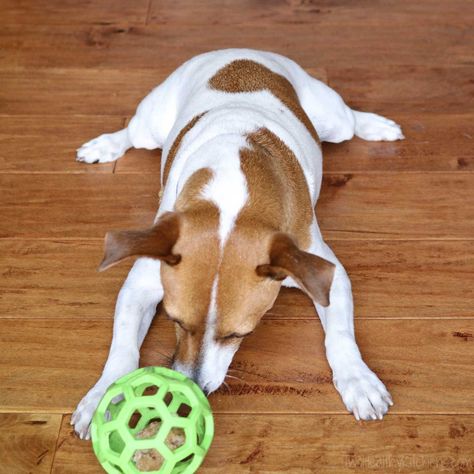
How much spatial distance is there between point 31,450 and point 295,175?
4.17 ft

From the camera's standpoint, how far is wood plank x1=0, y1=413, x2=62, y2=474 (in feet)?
7.57

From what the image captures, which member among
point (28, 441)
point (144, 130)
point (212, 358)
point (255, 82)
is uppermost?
point (255, 82)

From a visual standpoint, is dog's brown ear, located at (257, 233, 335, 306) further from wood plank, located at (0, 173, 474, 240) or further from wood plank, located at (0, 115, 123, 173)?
wood plank, located at (0, 115, 123, 173)

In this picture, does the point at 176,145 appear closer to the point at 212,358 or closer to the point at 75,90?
the point at 212,358

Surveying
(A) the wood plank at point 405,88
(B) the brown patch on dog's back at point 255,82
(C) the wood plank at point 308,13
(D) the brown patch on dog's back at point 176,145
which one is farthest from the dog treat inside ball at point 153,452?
(C) the wood plank at point 308,13

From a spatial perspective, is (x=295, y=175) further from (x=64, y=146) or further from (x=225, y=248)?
(x=64, y=146)

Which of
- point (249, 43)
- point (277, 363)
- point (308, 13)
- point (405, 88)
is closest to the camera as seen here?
point (277, 363)

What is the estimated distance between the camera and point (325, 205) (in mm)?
3195

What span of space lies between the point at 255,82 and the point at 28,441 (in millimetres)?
1565

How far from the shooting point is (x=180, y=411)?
7.61 feet

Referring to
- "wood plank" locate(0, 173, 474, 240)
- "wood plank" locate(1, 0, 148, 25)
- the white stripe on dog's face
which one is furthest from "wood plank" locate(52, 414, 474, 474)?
"wood plank" locate(1, 0, 148, 25)

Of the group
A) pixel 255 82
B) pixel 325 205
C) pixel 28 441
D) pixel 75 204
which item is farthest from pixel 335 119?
pixel 28 441

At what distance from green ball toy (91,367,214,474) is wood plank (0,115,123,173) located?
152 cm

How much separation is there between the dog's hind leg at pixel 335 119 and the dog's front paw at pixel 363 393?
→ 1.27 meters
